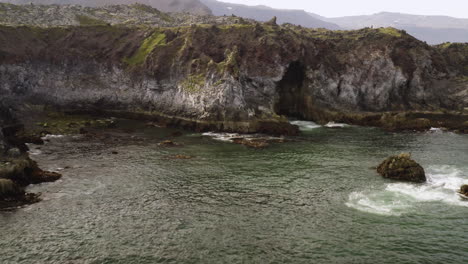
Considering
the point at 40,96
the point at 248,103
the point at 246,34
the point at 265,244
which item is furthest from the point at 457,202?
the point at 40,96

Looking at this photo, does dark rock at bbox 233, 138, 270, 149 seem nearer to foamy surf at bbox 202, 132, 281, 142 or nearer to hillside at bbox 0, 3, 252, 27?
foamy surf at bbox 202, 132, 281, 142

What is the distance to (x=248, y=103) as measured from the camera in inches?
3255

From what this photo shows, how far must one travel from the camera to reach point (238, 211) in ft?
111

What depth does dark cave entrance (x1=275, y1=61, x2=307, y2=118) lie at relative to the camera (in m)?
98.1

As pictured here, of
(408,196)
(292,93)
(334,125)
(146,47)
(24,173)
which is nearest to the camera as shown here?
(408,196)

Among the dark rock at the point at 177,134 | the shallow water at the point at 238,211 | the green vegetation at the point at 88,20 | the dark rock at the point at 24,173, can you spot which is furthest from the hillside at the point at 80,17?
the dark rock at the point at 24,173

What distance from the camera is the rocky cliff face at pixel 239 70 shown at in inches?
3533

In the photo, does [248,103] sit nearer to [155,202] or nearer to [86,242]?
[155,202]

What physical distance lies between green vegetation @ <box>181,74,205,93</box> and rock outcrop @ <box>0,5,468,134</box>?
33 centimetres

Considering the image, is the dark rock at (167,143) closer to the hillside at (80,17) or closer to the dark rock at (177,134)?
the dark rock at (177,134)

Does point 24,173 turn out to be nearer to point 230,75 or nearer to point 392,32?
point 230,75

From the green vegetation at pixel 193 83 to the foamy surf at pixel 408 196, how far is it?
51.3 metres

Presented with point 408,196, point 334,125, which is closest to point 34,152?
point 408,196

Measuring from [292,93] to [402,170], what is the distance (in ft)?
196
